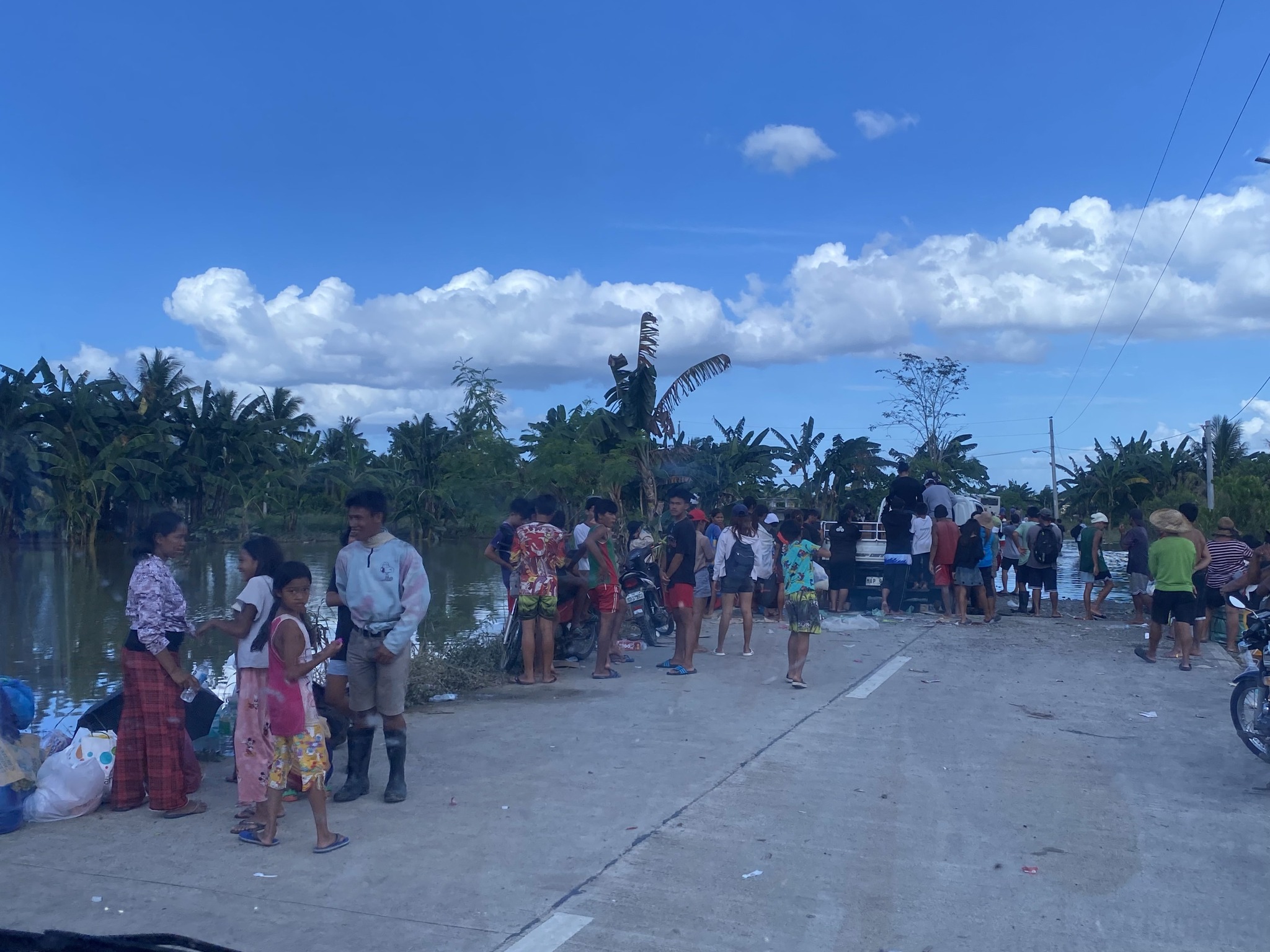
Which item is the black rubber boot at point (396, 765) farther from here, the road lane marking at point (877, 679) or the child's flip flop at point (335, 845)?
the road lane marking at point (877, 679)

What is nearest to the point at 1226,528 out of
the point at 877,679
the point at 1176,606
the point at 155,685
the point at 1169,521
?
the point at 1169,521

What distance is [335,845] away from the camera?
529 centimetres

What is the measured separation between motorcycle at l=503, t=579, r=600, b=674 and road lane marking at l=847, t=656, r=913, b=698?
249cm

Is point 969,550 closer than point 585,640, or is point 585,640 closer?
point 585,640

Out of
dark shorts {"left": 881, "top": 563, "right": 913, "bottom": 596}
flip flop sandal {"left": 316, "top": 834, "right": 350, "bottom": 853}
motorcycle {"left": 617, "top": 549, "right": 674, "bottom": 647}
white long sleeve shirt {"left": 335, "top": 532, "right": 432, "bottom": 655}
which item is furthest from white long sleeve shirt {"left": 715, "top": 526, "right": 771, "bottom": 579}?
flip flop sandal {"left": 316, "top": 834, "right": 350, "bottom": 853}

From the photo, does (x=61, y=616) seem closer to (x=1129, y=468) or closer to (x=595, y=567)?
(x=595, y=567)

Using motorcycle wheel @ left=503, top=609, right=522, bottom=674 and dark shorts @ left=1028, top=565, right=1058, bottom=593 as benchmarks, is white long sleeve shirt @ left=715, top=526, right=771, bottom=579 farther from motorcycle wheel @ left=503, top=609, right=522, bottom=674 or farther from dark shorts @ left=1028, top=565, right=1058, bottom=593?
dark shorts @ left=1028, top=565, right=1058, bottom=593

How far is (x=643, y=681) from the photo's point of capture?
10164mm

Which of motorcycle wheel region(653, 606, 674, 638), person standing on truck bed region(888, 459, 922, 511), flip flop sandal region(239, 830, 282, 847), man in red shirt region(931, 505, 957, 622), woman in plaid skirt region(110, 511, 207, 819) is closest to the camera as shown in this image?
flip flop sandal region(239, 830, 282, 847)

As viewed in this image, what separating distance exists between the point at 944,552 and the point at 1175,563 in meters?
3.81

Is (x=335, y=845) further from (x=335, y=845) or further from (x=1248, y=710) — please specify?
(x=1248, y=710)

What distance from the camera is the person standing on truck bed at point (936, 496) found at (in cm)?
1606

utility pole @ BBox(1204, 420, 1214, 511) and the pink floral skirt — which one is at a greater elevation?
utility pole @ BBox(1204, 420, 1214, 511)

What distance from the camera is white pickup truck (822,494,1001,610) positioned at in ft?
52.1
